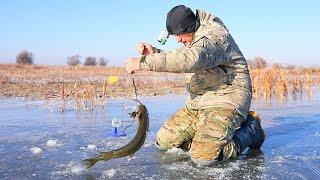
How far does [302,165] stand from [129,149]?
→ 1.76 m

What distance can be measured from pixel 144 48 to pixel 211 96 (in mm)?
955

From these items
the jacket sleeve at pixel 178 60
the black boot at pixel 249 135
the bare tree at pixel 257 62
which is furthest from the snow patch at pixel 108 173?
the bare tree at pixel 257 62

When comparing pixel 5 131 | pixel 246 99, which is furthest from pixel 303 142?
pixel 5 131

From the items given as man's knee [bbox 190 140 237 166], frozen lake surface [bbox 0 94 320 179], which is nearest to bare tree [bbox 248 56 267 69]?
frozen lake surface [bbox 0 94 320 179]

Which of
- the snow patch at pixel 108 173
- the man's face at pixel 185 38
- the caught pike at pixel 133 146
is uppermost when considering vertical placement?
the man's face at pixel 185 38

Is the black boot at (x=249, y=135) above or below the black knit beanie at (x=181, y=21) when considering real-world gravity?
below

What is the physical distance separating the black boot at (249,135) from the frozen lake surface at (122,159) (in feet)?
0.41

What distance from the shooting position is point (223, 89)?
5.26m

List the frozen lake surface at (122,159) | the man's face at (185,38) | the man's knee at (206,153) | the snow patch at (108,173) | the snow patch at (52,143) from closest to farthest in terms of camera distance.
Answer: the snow patch at (108,173) < the frozen lake surface at (122,159) < the man's knee at (206,153) < the man's face at (185,38) < the snow patch at (52,143)

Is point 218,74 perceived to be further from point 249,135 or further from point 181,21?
point 249,135

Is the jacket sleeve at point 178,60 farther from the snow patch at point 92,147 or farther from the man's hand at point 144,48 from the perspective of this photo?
the snow patch at point 92,147

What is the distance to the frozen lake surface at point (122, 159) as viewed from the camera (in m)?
4.37

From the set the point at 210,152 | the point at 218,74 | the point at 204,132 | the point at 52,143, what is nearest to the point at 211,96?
the point at 218,74

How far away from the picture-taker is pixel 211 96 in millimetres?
5312
